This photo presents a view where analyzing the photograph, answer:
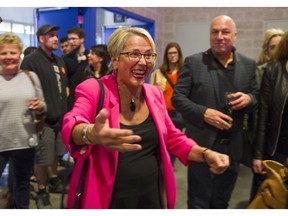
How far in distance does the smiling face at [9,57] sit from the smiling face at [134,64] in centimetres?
98

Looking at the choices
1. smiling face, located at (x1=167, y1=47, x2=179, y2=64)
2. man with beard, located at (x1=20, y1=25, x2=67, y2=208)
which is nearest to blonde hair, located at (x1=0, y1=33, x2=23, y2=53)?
man with beard, located at (x1=20, y1=25, x2=67, y2=208)

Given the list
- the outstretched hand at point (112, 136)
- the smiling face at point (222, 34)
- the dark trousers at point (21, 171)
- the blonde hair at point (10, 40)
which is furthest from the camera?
the dark trousers at point (21, 171)

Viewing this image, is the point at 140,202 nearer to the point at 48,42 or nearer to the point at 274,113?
the point at 274,113

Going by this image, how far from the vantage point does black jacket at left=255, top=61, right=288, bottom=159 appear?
1.52 metres

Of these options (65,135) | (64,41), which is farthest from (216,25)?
(64,41)

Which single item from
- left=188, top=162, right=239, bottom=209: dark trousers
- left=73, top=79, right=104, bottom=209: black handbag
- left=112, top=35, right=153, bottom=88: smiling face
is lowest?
left=188, top=162, right=239, bottom=209: dark trousers

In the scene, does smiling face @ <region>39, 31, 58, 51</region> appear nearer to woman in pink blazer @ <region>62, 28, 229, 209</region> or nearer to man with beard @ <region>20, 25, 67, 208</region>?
man with beard @ <region>20, 25, 67, 208</region>

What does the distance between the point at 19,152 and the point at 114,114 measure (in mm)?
1104

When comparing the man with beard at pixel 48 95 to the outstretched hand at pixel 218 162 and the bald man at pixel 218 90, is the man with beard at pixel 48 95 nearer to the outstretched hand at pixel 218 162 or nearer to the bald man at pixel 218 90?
the bald man at pixel 218 90

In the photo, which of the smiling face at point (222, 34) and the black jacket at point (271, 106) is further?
the smiling face at point (222, 34)

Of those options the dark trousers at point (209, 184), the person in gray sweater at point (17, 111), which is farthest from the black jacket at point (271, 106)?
the person in gray sweater at point (17, 111)

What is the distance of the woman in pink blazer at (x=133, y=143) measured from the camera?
3.35 feet

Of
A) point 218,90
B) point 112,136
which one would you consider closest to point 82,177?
point 112,136

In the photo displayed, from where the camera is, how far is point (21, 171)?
1948 mm
